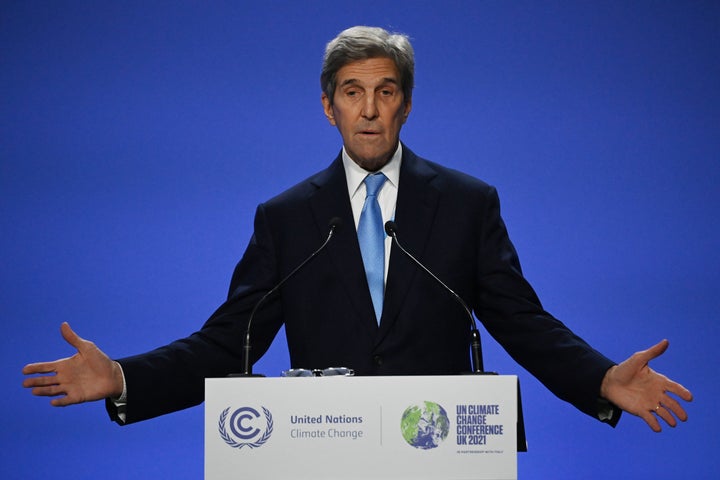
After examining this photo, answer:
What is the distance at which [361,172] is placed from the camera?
239 cm

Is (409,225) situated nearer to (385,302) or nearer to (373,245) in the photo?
(373,245)

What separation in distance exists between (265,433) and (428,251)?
845mm

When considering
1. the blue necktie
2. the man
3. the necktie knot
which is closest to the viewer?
the man

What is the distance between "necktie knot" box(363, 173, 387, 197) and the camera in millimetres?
2334

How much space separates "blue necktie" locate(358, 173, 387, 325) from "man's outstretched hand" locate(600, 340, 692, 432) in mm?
621

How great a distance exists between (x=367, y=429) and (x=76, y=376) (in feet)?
2.31

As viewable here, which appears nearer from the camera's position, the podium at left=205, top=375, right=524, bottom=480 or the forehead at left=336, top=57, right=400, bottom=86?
the podium at left=205, top=375, right=524, bottom=480

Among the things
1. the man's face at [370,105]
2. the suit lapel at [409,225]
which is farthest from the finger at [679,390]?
the man's face at [370,105]

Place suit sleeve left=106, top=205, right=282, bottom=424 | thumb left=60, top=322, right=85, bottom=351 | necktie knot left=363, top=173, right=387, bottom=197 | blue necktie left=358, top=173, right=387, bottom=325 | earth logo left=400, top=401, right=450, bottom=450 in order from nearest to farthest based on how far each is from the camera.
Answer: earth logo left=400, top=401, right=450, bottom=450, thumb left=60, top=322, right=85, bottom=351, suit sleeve left=106, top=205, right=282, bottom=424, blue necktie left=358, top=173, right=387, bottom=325, necktie knot left=363, top=173, right=387, bottom=197

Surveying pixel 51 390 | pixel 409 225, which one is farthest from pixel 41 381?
pixel 409 225

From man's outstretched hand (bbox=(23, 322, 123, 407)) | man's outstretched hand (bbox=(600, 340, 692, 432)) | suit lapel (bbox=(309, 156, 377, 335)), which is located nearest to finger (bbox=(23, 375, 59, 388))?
man's outstretched hand (bbox=(23, 322, 123, 407))

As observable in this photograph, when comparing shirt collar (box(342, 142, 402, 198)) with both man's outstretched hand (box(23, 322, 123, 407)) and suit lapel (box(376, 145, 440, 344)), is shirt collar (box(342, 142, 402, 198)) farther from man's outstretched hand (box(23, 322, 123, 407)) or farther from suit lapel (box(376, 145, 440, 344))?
man's outstretched hand (box(23, 322, 123, 407))

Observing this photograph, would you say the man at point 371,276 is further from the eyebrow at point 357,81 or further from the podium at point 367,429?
the podium at point 367,429

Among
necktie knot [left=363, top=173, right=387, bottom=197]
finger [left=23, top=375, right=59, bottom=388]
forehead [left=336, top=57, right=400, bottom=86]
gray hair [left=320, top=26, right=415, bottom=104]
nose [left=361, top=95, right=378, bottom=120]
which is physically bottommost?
finger [left=23, top=375, right=59, bottom=388]
